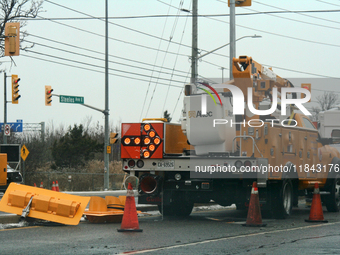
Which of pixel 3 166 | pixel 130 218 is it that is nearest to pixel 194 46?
pixel 3 166

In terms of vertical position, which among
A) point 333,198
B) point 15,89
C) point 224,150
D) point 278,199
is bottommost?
point 333,198

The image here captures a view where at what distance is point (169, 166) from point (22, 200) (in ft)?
11.1

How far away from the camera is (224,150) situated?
12734 millimetres

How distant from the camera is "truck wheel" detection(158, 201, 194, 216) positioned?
13.6 m

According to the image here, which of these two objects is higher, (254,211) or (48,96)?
(48,96)

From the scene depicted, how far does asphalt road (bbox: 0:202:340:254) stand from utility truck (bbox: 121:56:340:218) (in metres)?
0.71

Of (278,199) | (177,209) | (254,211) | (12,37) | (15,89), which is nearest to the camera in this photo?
(254,211)

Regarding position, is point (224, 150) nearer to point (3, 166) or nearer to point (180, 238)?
point (180, 238)

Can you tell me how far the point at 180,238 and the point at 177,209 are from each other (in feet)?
13.8

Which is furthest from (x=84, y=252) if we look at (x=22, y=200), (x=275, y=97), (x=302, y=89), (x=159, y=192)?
(x=302, y=89)

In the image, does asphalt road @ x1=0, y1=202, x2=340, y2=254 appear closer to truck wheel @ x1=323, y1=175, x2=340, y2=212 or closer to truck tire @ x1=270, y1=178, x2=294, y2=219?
truck tire @ x1=270, y1=178, x2=294, y2=219

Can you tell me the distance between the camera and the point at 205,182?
493 inches

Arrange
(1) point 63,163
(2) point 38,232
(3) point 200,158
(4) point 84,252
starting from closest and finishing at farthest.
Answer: (4) point 84,252 < (2) point 38,232 < (3) point 200,158 < (1) point 63,163

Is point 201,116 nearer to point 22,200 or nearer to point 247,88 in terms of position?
point 247,88
